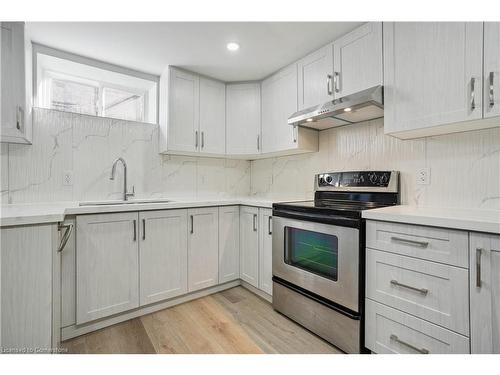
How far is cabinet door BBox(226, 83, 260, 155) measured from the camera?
2707mm

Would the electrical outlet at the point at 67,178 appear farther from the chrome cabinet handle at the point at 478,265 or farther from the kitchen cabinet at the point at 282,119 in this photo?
the chrome cabinet handle at the point at 478,265

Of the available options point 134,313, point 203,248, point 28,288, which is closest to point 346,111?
point 203,248

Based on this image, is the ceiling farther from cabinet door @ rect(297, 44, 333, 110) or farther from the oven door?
the oven door

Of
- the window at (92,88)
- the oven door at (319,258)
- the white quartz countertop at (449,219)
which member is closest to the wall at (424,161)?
the white quartz countertop at (449,219)

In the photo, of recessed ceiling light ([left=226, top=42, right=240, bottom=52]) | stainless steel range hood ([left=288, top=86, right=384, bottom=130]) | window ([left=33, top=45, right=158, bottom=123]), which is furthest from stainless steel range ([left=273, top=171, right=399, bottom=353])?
window ([left=33, top=45, right=158, bottom=123])

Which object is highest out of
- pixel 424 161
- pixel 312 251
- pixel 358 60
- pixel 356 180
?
pixel 358 60

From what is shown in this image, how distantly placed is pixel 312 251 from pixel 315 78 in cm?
142

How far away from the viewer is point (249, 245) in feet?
7.91

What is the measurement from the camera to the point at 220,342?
165 cm

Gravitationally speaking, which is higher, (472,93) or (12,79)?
(12,79)

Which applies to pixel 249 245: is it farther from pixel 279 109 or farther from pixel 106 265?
pixel 279 109

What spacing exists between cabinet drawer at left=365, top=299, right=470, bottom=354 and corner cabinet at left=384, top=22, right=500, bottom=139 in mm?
1064
